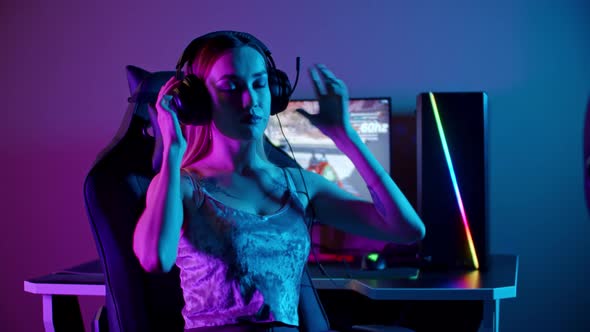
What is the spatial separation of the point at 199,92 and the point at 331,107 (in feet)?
0.75

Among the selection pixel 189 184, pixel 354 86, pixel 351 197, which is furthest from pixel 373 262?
pixel 189 184

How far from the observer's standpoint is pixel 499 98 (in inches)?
93.0

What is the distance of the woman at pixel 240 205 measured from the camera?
1109 millimetres

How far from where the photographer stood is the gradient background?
234 cm

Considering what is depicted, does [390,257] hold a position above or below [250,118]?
below

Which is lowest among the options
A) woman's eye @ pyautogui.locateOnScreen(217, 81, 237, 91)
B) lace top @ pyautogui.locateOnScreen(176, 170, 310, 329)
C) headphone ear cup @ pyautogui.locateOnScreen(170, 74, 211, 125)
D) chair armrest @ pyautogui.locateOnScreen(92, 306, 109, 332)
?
chair armrest @ pyautogui.locateOnScreen(92, 306, 109, 332)

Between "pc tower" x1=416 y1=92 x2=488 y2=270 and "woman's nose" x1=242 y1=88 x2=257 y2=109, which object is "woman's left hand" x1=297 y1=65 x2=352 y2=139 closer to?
"woman's nose" x1=242 y1=88 x2=257 y2=109

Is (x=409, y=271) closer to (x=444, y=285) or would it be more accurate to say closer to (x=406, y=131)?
(x=444, y=285)

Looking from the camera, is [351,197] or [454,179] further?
[454,179]

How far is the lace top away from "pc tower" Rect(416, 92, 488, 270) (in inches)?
34.2

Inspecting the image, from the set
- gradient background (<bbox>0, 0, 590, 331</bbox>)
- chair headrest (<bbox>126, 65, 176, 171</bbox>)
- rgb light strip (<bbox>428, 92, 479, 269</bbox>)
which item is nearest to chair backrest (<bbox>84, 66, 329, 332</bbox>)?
chair headrest (<bbox>126, 65, 176, 171</bbox>)

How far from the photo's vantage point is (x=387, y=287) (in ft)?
5.51

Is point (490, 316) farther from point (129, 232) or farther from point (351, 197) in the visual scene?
point (129, 232)

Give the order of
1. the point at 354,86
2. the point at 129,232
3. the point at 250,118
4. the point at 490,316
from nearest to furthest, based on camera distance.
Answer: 1. the point at 250,118
2. the point at 129,232
3. the point at 490,316
4. the point at 354,86
